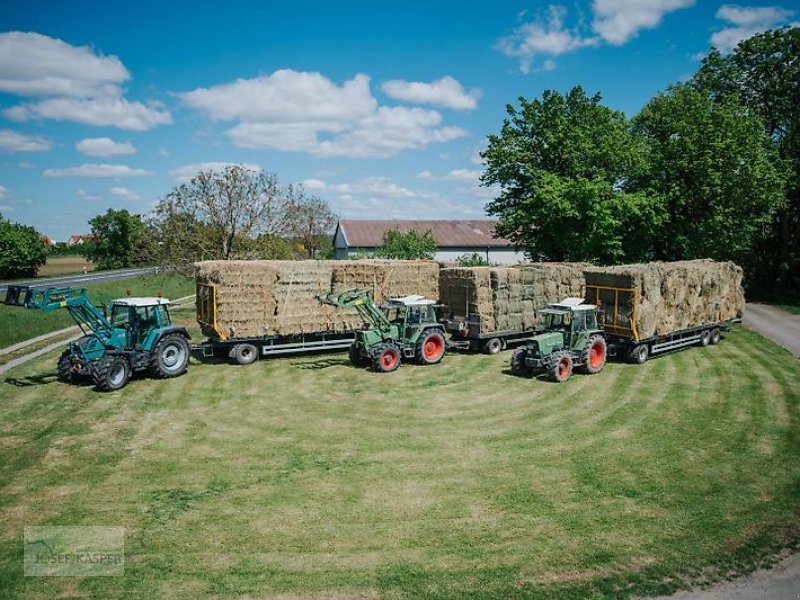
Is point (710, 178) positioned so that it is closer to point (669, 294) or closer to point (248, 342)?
point (669, 294)

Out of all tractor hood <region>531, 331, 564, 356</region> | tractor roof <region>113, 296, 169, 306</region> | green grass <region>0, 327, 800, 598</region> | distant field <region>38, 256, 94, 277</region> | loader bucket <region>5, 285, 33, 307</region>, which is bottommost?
green grass <region>0, 327, 800, 598</region>

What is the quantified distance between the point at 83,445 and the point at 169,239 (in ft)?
63.5

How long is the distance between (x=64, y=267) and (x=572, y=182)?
79517mm

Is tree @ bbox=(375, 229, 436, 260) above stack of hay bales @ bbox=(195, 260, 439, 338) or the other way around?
above

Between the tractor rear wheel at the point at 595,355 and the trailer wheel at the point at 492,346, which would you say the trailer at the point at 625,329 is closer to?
the tractor rear wheel at the point at 595,355

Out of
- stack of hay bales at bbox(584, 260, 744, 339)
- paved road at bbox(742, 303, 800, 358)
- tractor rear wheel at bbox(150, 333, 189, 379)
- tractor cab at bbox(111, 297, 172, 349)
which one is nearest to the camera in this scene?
tractor cab at bbox(111, 297, 172, 349)

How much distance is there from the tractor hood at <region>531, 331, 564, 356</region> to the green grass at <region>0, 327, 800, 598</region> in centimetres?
112

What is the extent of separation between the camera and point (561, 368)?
17.9 metres

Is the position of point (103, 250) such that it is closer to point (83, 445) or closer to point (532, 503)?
point (83, 445)

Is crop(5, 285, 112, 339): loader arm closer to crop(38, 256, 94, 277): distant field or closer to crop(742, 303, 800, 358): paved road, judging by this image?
crop(742, 303, 800, 358): paved road

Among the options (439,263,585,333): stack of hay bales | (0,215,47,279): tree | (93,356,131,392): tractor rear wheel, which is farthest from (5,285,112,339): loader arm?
(0,215,47,279): tree

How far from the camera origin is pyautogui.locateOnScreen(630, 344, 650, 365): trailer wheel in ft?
66.8

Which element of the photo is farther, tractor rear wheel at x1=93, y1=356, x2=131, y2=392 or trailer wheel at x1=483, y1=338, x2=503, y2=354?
trailer wheel at x1=483, y1=338, x2=503, y2=354

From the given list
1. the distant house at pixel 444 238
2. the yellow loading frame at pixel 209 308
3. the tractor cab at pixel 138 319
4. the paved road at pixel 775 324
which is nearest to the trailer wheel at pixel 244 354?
the yellow loading frame at pixel 209 308
